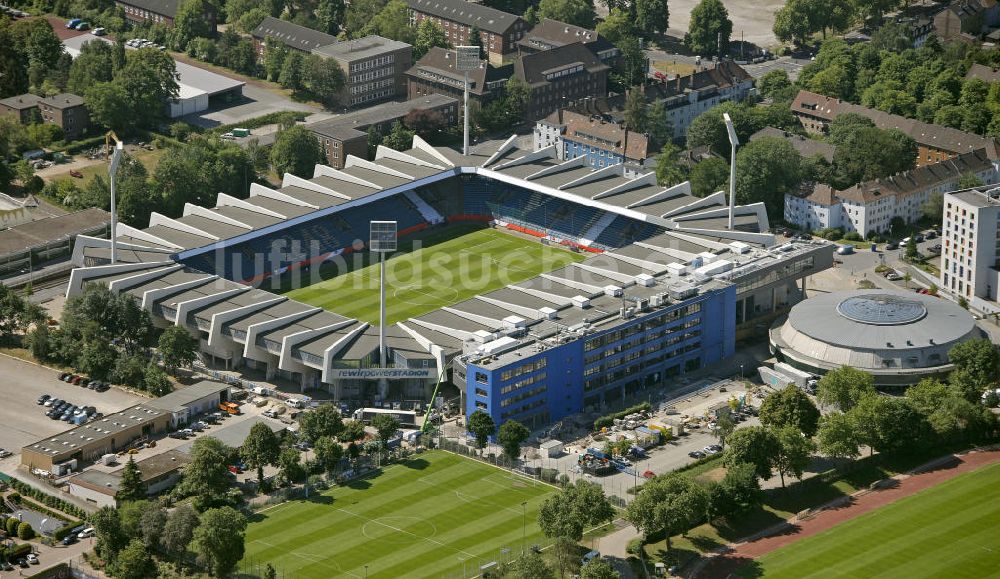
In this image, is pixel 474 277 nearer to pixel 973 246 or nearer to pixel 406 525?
pixel 973 246

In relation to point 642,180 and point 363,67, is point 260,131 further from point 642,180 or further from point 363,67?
point 642,180

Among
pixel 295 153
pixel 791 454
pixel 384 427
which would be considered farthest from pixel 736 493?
pixel 295 153

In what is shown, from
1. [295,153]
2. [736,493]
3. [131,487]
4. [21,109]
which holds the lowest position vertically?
[131,487]

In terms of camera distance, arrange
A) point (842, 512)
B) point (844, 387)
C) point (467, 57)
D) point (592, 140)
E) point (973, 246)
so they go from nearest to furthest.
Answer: point (842, 512) → point (844, 387) → point (973, 246) → point (467, 57) → point (592, 140)

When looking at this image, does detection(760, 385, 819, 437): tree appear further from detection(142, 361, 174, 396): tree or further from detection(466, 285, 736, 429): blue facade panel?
detection(142, 361, 174, 396): tree

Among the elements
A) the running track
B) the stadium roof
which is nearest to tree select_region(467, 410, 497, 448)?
the stadium roof

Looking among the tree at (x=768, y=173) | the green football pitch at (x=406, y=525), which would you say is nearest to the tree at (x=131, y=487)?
the green football pitch at (x=406, y=525)

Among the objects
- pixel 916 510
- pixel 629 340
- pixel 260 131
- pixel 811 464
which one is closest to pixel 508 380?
pixel 629 340
